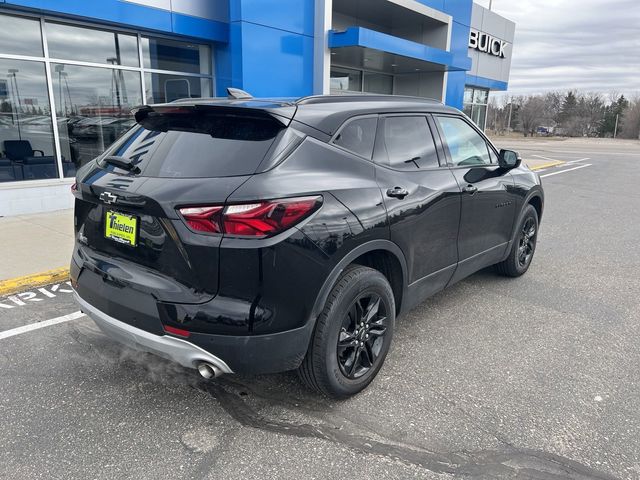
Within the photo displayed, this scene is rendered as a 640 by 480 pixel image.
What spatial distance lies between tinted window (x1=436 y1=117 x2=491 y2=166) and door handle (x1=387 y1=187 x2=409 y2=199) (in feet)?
3.01

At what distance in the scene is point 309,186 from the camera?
8.37ft

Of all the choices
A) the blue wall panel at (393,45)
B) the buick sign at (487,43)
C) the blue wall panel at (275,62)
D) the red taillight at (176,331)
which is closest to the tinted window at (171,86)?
the blue wall panel at (275,62)

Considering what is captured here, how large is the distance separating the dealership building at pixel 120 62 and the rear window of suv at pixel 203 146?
6135 mm

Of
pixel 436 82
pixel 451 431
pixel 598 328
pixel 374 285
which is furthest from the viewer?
pixel 436 82

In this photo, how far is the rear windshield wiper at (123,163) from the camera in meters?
2.78

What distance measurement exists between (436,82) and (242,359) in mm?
17488

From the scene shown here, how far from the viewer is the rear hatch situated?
2.40 meters

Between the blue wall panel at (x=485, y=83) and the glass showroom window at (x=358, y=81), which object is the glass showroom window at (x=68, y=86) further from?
the blue wall panel at (x=485, y=83)

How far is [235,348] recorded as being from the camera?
244cm

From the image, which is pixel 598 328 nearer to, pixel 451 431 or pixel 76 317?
pixel 451 431

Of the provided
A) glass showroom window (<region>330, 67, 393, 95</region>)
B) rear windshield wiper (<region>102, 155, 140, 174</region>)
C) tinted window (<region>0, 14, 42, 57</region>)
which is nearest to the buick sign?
glass showroom window (<region>330, 67, 393, 95</region>)

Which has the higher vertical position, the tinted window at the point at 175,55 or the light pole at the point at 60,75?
the tinted window at the point at 175,55

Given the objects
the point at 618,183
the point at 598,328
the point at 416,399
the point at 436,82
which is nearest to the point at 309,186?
the point at 416,399

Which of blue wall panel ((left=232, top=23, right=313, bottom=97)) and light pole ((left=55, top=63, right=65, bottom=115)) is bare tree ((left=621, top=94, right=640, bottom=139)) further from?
light pole ((left=55, top=63, right=65, bottom=115))
